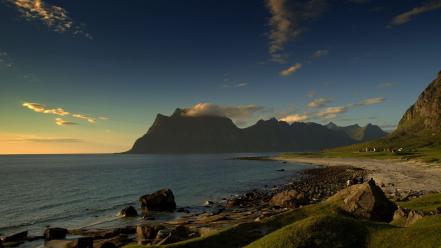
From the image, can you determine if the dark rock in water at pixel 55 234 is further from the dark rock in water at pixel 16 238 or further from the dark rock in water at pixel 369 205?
the dark rock in water at pixel 369 205

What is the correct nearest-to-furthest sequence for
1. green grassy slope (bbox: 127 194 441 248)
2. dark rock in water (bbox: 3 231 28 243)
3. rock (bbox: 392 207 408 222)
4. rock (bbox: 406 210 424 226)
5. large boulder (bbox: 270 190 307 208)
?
green grassy slope (bbox: 127 194 441 248) < rock (bbox: 406 210 424 226) < rock (bbox: 392 207 408 222) < dark rock in water (bbox: 3 231 28 243) < large boulder (bbox: 270 190 307 208)

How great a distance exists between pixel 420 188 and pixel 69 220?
2523 inches

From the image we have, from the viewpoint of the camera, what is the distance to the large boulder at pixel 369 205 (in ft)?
102

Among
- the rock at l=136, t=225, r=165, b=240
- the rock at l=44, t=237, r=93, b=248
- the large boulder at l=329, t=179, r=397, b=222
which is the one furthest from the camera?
the rock at l=136, t=225, r=165, b=240

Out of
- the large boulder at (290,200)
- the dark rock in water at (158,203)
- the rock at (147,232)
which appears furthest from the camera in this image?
the dark rock in water at (158,203)

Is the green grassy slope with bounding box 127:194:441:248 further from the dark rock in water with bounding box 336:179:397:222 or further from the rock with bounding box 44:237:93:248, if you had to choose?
the rock with bounding box 44:237:93:248

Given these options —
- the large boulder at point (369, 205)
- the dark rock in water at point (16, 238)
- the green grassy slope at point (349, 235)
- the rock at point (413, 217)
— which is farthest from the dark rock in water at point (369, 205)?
the dark rock in water at point (16, 238)

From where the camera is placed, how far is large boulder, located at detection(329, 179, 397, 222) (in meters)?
31.0

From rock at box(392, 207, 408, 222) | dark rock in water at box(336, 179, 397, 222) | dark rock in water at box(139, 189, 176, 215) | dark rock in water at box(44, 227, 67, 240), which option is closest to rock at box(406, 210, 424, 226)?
rock at box(392, 207, 408, 222)

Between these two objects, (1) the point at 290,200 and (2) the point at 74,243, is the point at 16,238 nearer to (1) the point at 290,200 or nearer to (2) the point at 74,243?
(2) the point at 74,243

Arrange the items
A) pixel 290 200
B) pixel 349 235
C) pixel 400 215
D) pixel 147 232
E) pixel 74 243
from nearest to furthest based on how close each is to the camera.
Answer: pixel 349 235
pixel 400 215
pixel 74 243
pixel 147 232
pixel 290 200

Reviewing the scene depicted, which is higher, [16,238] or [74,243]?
[74,243]

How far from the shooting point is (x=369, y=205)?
31312 mm

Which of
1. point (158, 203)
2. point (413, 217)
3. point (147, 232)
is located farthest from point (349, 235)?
point (158, 203)
